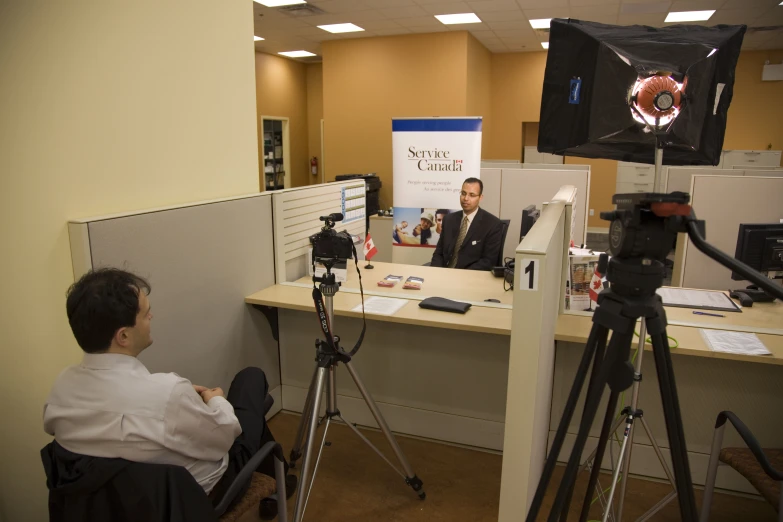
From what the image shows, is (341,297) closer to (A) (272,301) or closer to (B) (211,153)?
(A) (272,301)

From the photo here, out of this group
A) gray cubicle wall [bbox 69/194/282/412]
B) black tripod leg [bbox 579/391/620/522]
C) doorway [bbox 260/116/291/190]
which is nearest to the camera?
black tripod leg [bbox 579/391/620/522]

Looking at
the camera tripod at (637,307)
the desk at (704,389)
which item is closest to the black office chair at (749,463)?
the desk at (704,389)

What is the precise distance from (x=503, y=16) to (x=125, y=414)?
697 centimetres

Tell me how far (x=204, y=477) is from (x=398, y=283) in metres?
1.64

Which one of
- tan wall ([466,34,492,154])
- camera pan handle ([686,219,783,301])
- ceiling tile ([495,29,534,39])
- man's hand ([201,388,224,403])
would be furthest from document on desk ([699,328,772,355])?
ceiling tile ([495,29,534,39])

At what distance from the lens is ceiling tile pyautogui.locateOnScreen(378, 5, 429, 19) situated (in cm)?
653

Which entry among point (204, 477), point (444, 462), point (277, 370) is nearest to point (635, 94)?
point (204, 477)

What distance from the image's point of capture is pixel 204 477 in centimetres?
147

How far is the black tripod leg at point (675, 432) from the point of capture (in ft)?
3.44

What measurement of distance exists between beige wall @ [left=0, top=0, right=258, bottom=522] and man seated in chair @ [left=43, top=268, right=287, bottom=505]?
562 mm

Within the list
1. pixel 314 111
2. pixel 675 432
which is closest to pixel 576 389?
pixel 675 432

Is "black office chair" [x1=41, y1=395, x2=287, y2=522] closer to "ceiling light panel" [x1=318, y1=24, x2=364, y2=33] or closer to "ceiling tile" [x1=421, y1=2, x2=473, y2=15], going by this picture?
"ceiling tile" [x1=421, y1=2, x2=473, y2=15]

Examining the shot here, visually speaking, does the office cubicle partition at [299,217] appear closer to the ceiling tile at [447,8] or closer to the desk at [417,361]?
the desk at [417,361]

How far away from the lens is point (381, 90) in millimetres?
8062
